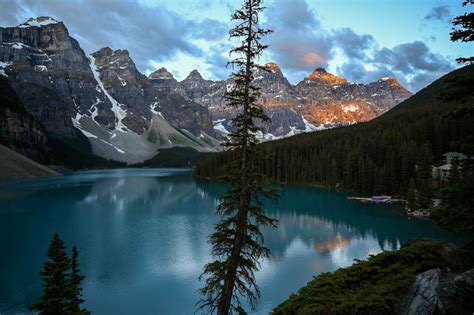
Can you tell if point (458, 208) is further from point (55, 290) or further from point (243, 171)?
point (55, 290)

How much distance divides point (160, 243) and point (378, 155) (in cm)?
8329

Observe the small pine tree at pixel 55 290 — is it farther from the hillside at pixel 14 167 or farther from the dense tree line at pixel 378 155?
the hillside at pixel 14 167

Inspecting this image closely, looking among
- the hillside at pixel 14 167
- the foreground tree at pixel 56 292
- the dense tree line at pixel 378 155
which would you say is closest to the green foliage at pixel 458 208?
the foreground tree at pixel 56 292

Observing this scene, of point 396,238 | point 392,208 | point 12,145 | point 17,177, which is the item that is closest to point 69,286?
point 396,238

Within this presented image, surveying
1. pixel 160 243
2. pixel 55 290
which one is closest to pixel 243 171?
pixel 55 290

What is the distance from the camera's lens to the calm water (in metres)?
32.3

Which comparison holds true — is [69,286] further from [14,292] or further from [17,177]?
[17,177]

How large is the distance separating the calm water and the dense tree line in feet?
51.7

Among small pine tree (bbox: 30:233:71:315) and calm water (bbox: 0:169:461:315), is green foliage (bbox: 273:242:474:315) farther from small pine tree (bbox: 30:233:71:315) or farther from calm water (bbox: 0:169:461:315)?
calm water (bbox: 0:169:461:315)

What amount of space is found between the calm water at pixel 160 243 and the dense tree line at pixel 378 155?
1574cm

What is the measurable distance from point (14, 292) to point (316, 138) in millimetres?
134577

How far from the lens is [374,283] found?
14484 millimetres

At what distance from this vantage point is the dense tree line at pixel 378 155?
96.0 meters

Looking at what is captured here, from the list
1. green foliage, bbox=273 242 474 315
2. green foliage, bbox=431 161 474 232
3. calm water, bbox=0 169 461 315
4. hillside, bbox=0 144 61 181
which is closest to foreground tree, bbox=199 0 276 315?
green foliage, bbox=273 242 474 315
